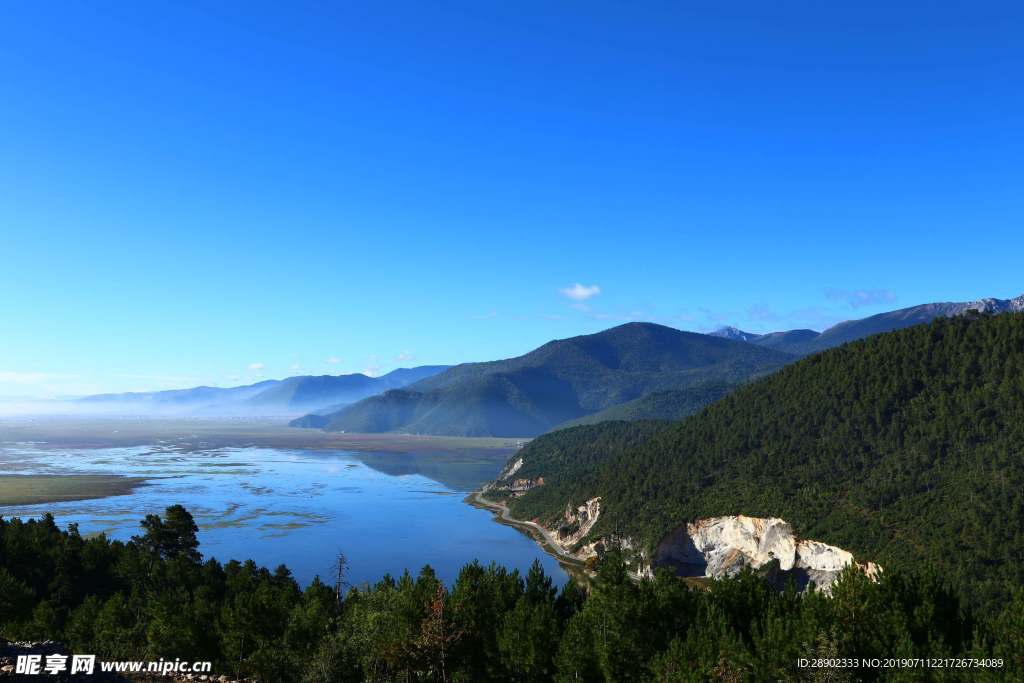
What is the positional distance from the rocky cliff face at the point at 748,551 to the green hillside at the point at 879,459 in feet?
6.14

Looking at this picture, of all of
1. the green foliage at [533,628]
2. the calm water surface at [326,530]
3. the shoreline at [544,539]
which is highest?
the green foliage at [533,628]

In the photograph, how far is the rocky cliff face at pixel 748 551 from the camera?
325 feet

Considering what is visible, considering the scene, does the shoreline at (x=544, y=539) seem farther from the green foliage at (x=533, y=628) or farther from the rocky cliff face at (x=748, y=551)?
the green foliage at (x=533, y=628)

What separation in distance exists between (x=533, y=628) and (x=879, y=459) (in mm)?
90354

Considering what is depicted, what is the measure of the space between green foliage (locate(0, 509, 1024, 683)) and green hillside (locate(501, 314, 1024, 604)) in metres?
46.9

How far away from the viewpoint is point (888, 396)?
12031cm

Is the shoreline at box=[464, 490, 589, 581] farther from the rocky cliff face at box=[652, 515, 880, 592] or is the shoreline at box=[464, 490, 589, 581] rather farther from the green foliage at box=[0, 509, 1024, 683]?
the green foliage at box=[0, 509, 1024, 683]

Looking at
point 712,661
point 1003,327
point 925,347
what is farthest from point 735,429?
point 712,661

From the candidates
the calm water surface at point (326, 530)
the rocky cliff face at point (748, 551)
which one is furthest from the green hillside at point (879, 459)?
the calm water surface at point (326, 530)

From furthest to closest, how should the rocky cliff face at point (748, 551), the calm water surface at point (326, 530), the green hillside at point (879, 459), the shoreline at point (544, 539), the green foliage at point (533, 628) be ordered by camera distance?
the shoreline at point (544, 539)
the calm water surface at point (326, 530)
the rocky cliff face at point (748, 551)
the green hillside at point (879, 459)
the green foliage at point (533, 628)

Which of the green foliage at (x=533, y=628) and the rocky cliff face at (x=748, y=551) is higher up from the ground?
the green foliage at (x=533, y=628)

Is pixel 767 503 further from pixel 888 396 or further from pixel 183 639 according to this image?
pixel 183 639

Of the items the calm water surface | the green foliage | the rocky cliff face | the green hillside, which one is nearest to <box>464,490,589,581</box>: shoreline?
the calm water surface

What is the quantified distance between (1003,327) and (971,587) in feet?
196
